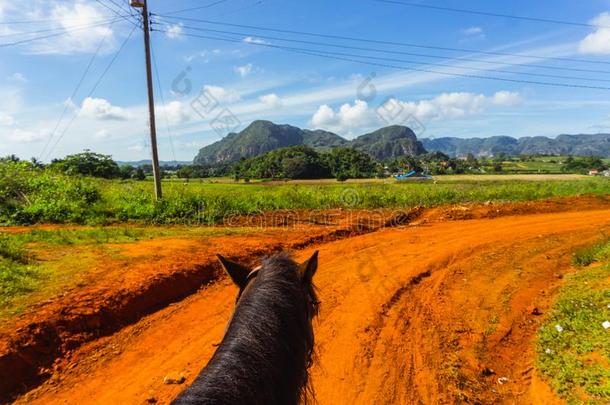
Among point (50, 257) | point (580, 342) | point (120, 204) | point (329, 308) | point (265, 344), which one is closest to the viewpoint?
point (265, 344)

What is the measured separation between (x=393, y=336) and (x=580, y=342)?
2.43m

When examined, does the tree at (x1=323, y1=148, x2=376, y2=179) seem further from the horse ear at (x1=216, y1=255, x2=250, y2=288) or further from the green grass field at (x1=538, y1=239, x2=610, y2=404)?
the horse ear at (x1=216, y1=255, x2=250, y2=288)

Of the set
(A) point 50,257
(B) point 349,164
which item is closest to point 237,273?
(A) point 50,257

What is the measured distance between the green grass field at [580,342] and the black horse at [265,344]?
3.57 m

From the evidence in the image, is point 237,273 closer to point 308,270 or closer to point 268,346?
point 308,270

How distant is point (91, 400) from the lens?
13.1 feet

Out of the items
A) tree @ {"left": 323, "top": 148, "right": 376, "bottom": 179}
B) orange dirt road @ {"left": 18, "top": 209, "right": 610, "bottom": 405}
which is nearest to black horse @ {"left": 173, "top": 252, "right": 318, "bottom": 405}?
orange dirt road @ {"left": 18, "top": 209, "right": 610, "bottom": 405}

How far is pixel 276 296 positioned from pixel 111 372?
149 inches

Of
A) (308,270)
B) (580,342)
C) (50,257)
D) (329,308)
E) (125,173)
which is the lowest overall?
(580,342)

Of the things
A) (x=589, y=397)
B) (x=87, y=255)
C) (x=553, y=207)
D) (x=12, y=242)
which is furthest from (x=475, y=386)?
(x=553, y=207)

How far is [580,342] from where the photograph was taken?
4641 mm

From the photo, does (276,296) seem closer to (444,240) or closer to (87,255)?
(87,255)

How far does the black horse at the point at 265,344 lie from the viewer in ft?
5.13

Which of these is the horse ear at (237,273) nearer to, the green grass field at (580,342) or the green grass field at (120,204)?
the green grass field at (580,342)
